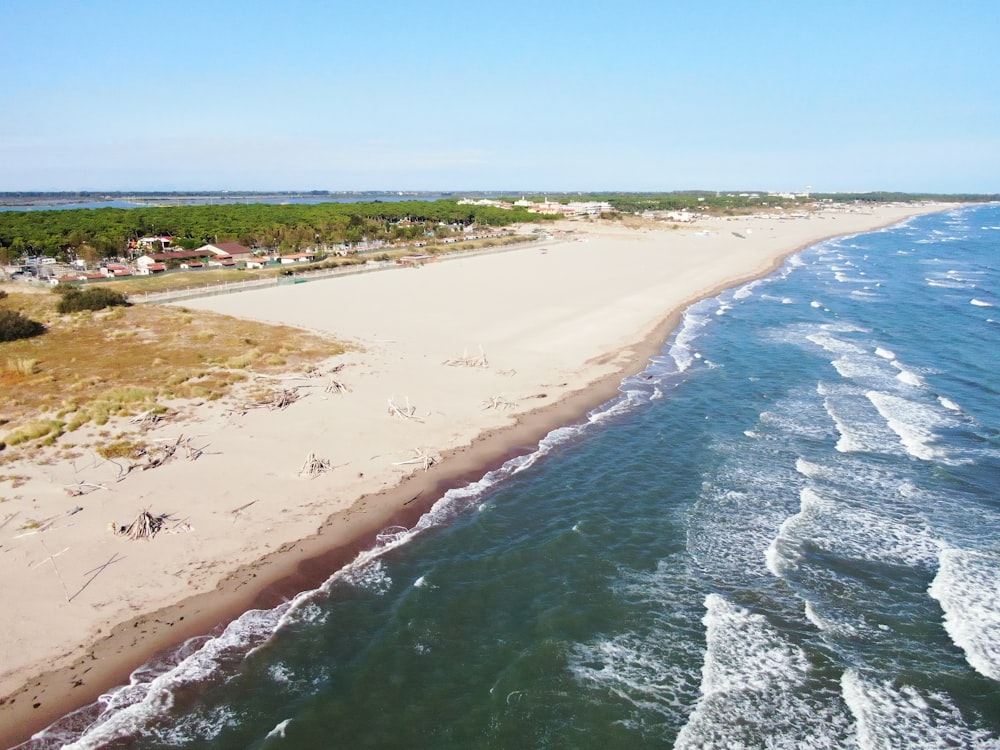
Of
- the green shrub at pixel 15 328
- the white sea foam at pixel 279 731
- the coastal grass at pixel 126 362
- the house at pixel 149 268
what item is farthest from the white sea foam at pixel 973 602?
the house at pixel 149 268

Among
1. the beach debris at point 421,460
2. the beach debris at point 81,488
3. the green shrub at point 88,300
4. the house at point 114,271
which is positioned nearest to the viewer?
the beach debris at point 81,488

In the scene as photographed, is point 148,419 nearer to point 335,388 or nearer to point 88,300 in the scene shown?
point 335,388

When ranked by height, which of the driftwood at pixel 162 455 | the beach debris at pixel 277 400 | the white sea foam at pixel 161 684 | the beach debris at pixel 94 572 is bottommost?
the white sea foam at pixel 161 684

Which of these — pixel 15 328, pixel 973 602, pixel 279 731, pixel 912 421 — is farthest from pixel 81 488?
pixel 912 421

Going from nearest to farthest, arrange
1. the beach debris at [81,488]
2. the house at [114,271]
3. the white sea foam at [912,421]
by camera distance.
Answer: the beach debris at [81,488] → the white sea foam at [912,421] → the house at [114,271]

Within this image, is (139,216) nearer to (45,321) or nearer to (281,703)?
(45,321)

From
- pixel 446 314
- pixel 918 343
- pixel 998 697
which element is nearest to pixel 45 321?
pixel 446 314

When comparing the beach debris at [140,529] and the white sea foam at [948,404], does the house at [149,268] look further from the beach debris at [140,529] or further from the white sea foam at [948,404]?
the white sea foam at [948,404]
